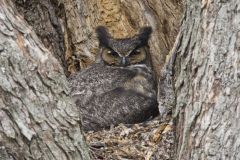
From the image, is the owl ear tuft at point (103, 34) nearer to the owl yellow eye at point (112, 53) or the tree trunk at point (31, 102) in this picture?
the owl yellow eye at point (112, 53)

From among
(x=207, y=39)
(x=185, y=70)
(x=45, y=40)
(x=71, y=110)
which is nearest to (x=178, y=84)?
(x=185, y=70)

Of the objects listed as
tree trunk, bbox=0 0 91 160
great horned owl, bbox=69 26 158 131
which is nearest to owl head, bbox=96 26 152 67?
great horned owl, bbox=69 26 158 131

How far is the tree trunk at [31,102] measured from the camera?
270 cm

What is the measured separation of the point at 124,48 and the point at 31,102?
2600 millimetres

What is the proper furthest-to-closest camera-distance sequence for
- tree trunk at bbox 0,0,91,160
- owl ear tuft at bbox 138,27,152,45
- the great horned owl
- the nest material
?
owl ear tuft at bbox 138,27,152,45, the great horned owl, the nest material, tree trunk at bbox 0,0,91,160

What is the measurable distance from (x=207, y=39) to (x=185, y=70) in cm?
20

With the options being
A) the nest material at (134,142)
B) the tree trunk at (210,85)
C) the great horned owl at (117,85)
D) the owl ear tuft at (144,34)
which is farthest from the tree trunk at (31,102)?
the owl ear tuft at (144,34)

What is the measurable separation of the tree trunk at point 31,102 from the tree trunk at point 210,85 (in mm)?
541

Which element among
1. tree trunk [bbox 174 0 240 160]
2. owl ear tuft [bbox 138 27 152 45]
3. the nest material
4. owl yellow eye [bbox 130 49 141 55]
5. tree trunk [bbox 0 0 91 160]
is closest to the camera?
tree trunk [bbox 0 0 91 160]

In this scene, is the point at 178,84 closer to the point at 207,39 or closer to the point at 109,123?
the point at 207,39

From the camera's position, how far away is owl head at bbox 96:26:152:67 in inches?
208

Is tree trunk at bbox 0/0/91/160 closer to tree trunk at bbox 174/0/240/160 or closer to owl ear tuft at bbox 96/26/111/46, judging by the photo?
tree trunk at bbox 174/0/240/160

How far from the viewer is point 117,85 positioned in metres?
4.99

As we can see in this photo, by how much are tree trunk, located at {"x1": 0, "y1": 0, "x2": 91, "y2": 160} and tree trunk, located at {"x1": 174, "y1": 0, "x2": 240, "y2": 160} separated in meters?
0.54
